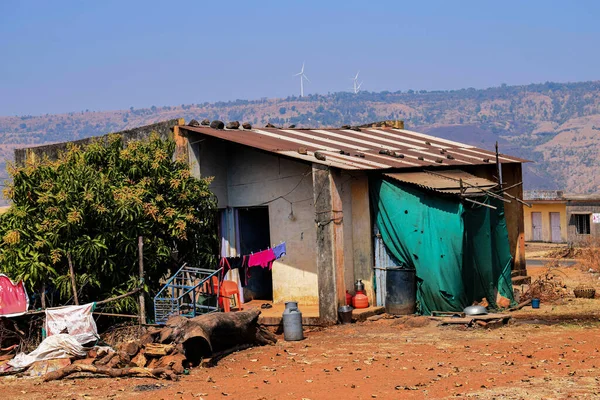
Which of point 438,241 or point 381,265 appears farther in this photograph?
point 381,265

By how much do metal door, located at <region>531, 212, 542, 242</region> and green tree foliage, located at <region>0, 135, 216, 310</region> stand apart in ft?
106

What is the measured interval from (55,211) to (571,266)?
848 inches

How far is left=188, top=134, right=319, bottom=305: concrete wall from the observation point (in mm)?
20172

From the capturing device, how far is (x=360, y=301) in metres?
19.4

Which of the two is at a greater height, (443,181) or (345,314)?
(443,181)

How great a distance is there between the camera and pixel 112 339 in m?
15.7

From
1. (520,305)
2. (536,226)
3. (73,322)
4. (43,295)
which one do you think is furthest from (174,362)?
(536,226)

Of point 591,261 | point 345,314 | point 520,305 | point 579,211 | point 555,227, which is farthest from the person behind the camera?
point 555,227

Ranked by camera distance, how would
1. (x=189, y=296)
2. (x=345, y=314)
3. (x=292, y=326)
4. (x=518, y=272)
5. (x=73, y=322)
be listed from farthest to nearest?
(x=518, y=272) → (x=345, y=314) → (x=189, y=296) → (x=292, y=326) → (x=73, y=322)

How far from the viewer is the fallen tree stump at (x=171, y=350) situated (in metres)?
13.7

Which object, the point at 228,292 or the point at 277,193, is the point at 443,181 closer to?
the point at 277,193

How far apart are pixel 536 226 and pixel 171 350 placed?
3687 centimetres

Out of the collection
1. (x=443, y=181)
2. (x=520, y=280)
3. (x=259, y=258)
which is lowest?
(x=520, y=280)

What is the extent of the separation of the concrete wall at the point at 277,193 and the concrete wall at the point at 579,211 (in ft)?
84.0
